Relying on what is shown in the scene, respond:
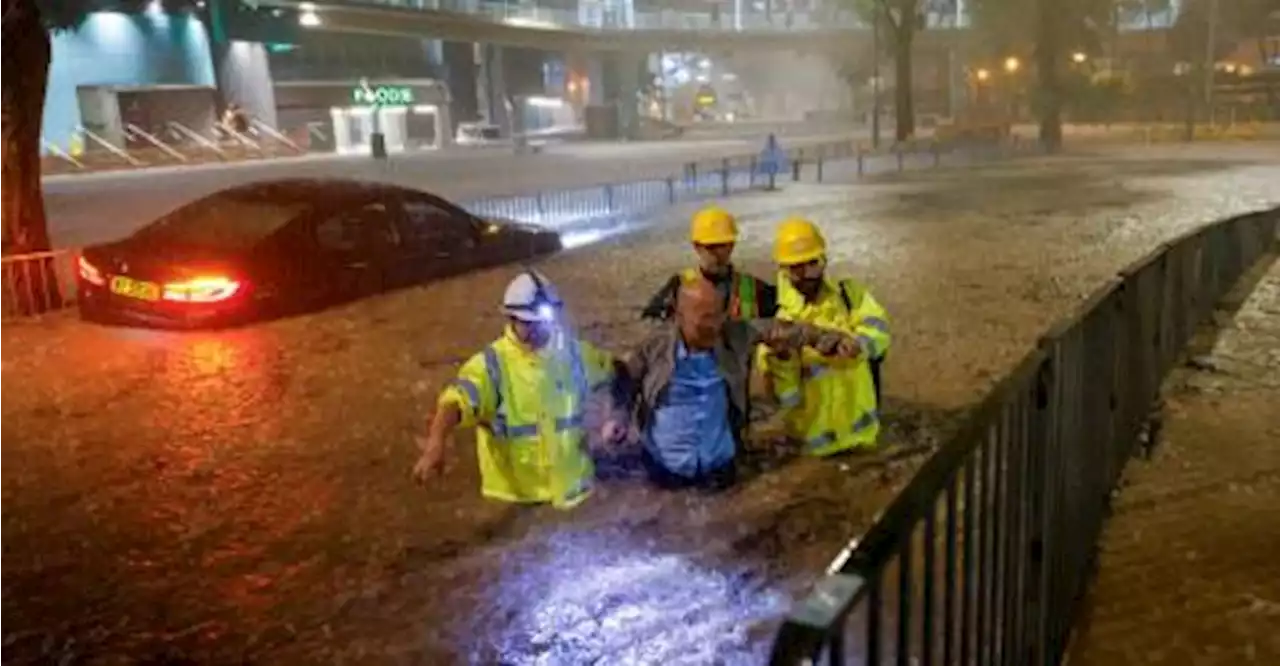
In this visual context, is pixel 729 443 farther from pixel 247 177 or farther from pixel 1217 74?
pixel 1217 74

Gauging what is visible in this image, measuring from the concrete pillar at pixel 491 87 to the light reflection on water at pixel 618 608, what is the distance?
58.4m

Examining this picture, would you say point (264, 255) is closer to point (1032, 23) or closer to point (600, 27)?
point (1032, 23)

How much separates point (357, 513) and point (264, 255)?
5880 millimetres

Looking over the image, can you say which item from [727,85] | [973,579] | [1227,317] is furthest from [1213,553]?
[727,85]

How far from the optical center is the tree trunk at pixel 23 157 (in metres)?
12.1

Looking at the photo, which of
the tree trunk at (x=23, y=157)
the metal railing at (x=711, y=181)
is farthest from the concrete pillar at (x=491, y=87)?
the tree trunk at (x=23, y=157)

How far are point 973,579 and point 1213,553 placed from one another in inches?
99.8

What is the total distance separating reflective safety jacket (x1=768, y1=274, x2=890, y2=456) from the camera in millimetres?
6316

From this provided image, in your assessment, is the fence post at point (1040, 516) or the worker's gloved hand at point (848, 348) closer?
the fence post at point (1040, 516)

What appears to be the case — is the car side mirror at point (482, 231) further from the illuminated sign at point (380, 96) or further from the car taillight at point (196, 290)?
the illuminated sign at point (380, 96)

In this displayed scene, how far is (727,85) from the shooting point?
382ft

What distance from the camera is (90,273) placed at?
11.5 metres

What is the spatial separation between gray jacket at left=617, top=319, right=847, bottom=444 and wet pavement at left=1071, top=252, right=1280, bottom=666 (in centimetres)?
168

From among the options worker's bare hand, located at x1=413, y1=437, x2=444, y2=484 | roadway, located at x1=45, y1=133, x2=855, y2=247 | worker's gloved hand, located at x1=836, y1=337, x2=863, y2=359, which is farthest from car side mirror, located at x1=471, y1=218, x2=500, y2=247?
worker's bare hand, located at x1=413, y1=437, x2=444, y2=484
